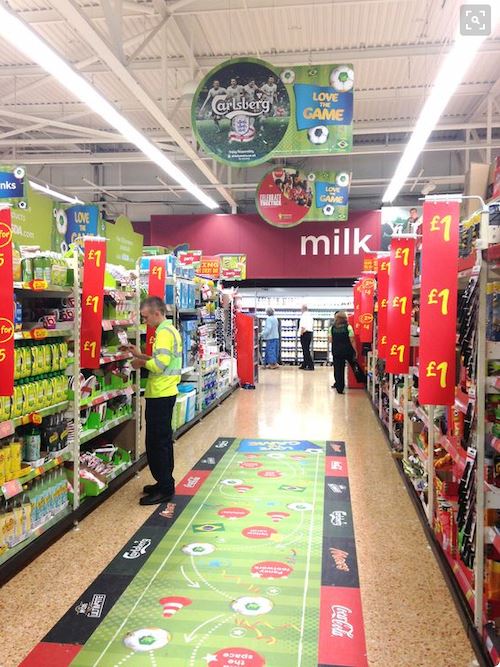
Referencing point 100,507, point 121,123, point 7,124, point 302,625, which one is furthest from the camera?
point 7,124

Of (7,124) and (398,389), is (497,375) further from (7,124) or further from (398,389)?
(7,124)

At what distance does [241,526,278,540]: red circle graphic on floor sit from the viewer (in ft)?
14.0

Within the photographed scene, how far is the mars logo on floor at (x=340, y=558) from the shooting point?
3.77 meters

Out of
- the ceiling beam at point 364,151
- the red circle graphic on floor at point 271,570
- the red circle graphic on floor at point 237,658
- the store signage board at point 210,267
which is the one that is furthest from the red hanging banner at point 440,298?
the store signage board at point 210,267

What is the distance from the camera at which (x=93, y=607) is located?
10.7 ft

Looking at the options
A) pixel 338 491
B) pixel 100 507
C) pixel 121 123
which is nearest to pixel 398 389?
pixel 338 491

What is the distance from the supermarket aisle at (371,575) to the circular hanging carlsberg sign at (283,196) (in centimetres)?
415

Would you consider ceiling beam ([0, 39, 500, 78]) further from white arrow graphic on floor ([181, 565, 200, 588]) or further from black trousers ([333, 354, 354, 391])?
white arrow graphic on floor ([181, 565, 200, 588])

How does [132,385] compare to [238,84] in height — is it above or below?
below

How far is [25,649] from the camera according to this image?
113 inches

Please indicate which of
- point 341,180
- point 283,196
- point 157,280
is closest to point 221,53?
point 283,196

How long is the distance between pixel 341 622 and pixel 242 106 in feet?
14.9

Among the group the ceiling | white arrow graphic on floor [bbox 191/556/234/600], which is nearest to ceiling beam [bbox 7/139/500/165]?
the ceiling

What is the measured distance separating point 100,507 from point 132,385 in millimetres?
1483
